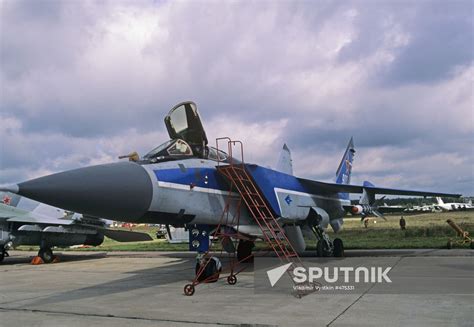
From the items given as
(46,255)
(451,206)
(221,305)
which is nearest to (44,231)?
(46,255)

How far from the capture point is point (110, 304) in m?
6.79

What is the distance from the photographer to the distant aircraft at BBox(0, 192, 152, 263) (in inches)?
653

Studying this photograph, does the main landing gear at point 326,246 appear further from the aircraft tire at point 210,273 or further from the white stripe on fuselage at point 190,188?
the aircraft tire at point 210,273

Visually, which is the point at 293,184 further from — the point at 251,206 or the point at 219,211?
the point at 219,211

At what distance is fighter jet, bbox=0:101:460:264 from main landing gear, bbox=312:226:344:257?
30 mm

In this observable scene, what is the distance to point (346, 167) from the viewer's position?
1806cm

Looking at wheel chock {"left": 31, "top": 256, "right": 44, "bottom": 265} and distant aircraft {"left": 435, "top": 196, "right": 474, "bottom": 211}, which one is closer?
wheel chock {"left": 31, "top": 256, "right": 44, "bottom": 265}

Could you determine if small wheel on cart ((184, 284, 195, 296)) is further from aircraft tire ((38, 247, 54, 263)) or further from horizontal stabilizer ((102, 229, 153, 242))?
aircraft tire ((38, 247, 54, 263))

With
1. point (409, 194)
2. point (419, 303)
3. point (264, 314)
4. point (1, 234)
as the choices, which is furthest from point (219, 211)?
point (1, 234)

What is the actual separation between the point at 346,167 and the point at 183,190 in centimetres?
1137

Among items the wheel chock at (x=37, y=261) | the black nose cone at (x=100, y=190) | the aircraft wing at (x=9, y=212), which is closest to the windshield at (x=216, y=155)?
the black nose cone at (x=100, y=190)

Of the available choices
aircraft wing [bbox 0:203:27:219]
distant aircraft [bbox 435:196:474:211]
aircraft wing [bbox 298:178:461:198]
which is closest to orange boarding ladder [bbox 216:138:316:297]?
aircraft wing [bbox 298:178:461:198]

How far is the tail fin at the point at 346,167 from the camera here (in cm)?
1752

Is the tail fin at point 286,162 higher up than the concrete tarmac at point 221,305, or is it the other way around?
the tail fin at point 286,162
